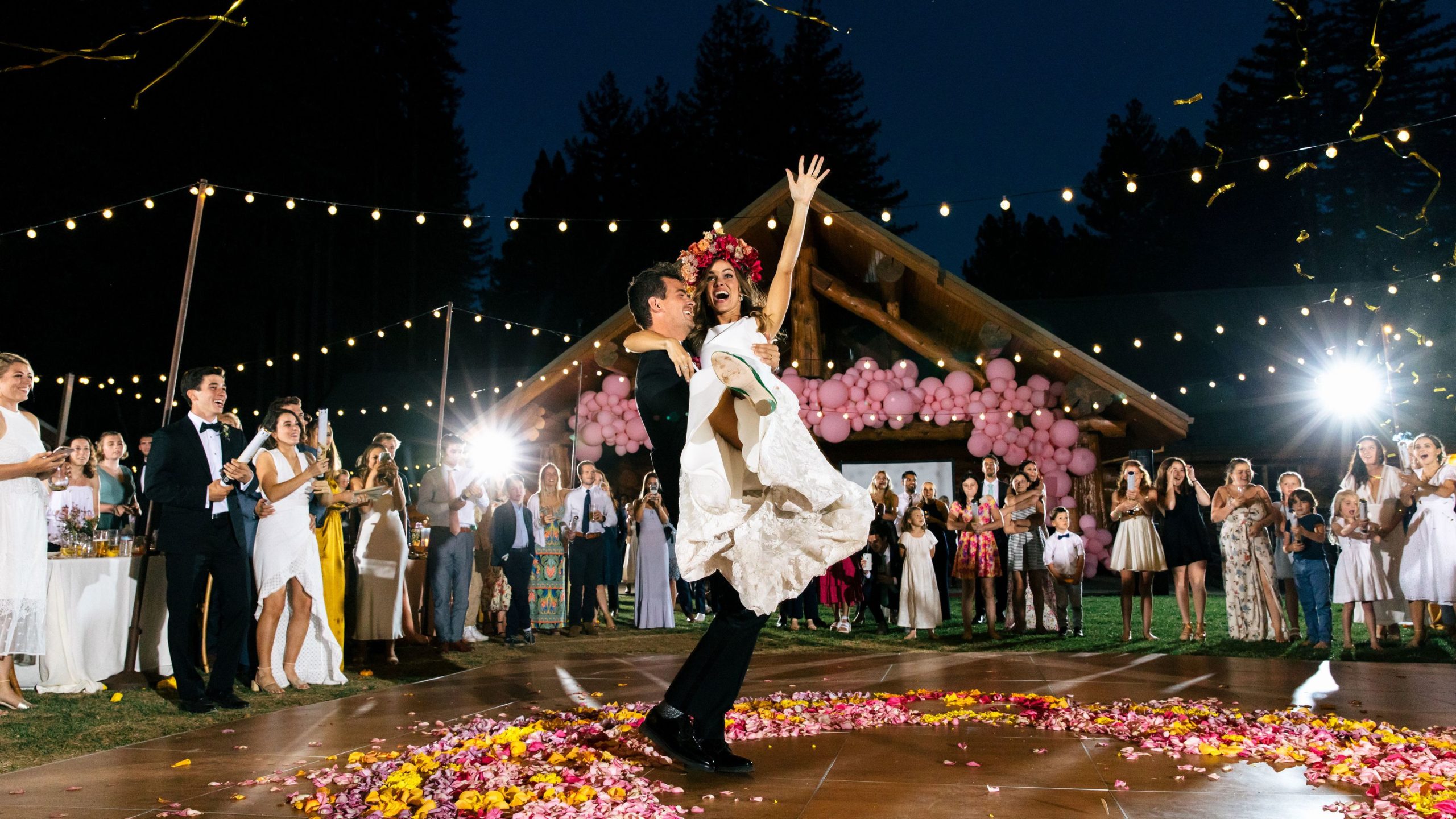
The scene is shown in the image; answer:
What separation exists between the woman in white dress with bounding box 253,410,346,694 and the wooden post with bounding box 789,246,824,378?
8.48 m

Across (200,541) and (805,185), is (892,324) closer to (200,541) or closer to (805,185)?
(200,541)

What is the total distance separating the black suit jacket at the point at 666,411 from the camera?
3486 mm

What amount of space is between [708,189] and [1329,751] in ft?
104

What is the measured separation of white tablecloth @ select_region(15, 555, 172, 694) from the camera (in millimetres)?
5609

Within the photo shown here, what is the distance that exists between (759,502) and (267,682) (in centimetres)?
378

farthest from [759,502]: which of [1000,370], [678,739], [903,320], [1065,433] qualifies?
[903,320]

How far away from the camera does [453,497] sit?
8125 mm

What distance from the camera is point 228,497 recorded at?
523cm

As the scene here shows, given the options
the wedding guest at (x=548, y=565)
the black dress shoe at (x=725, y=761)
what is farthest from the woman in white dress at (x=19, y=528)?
the wedding guest at (x=548, y=565)

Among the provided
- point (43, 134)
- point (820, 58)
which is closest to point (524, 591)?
point (43, 134)

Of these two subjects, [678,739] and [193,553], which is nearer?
[678,739]

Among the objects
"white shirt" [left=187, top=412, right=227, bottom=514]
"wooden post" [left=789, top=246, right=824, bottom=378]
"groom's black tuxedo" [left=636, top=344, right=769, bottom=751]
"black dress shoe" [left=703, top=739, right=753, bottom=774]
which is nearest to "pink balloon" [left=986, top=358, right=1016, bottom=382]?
"wooden post" [left=789, top=246, right=824, bottom=378]

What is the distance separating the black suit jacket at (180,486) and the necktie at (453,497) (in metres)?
2.94

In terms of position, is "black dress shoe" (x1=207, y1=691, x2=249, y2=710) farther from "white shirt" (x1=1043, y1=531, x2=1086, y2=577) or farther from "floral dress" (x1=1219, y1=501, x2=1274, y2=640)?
"floral dress" (x1=1219, y1=501, x2=1274, y2=640)
